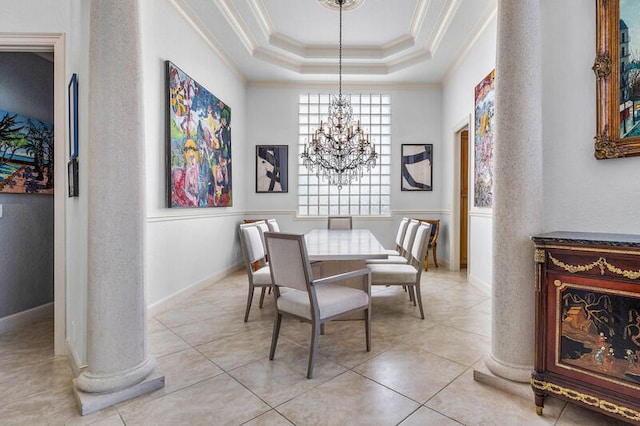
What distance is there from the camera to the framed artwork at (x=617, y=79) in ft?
5.72

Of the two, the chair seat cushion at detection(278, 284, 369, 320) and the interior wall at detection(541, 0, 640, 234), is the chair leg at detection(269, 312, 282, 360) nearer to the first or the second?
the chair seat cushion at detection(278, 284, 369, 320)

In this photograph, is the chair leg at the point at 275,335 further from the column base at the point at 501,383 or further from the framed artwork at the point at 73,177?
the framed artwork at the point at 73,177

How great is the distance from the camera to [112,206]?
1.78 meters

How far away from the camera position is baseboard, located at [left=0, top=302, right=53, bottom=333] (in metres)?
2.84

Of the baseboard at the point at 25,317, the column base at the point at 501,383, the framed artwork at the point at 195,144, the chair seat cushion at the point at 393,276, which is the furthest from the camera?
the framed artwork at the point at 195,144

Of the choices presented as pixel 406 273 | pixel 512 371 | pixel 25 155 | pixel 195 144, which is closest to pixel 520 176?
pixel 512 371

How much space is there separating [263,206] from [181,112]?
2.63 metres

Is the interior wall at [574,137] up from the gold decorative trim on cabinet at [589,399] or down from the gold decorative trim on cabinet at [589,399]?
up

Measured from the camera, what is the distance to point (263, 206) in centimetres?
602

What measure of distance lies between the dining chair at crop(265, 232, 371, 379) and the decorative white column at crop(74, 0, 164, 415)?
33.6 inches

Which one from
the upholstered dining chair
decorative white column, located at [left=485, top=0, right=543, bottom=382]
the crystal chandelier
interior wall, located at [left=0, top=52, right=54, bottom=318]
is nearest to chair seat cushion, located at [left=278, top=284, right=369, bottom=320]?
decorative white column, located at [left=485, top=0, right=543, bottom=382]

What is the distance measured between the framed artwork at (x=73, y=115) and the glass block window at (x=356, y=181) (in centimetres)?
413

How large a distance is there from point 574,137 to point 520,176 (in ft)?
1.44

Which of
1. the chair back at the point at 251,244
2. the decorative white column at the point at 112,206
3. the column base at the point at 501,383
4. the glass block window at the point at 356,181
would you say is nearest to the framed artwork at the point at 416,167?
the glass block window at the point at 356,181
